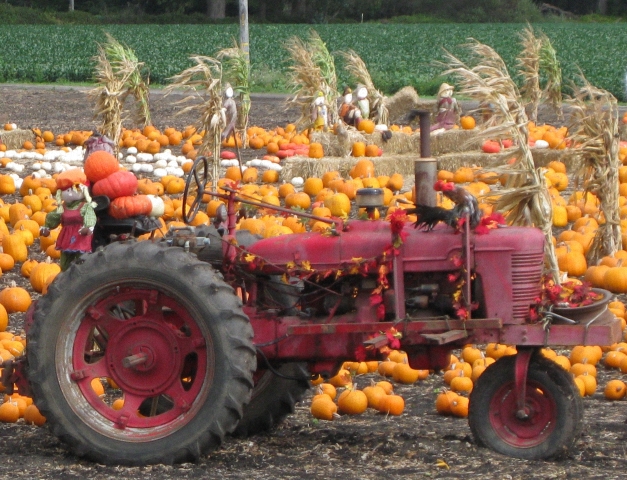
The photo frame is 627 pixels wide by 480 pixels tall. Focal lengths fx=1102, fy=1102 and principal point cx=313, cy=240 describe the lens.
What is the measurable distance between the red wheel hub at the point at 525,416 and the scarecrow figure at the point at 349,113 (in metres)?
13.5

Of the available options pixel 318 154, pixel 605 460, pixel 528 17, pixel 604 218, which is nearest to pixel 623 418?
pixel 605 460

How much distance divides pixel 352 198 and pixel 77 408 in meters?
8.27

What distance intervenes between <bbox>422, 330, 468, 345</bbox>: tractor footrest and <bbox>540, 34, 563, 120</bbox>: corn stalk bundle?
13.7 metres

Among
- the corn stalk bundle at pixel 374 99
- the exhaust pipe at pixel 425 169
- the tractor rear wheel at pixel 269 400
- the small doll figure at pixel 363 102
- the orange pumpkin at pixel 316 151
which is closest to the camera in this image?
the exhaust pipe at pixel 425 169

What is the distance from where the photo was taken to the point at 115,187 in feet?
21.3

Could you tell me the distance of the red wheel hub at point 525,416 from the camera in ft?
17.6

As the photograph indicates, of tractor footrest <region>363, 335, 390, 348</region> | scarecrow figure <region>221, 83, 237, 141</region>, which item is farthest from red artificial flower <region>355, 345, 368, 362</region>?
scarecrow figure <region>221, 83, 237, 141</region>

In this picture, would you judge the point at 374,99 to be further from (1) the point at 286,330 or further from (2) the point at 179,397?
(2) the point at 179,397

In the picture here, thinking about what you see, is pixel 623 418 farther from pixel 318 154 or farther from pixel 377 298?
pixel 318 154

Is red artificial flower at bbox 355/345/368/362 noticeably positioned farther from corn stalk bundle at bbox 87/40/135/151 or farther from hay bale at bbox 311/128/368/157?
corn stalk bundle at bbox 87/40/135/151

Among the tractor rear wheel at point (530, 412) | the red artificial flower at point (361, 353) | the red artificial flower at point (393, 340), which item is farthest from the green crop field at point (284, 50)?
the red artificial flower at point (393, 340)

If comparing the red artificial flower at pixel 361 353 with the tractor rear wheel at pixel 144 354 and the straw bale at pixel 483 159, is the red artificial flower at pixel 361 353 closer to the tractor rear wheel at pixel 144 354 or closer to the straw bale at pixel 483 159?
the tractor rear wheel at pixel 144 354

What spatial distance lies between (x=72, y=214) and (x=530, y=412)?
316 centimetres

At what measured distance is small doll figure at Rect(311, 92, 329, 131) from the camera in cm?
1788
